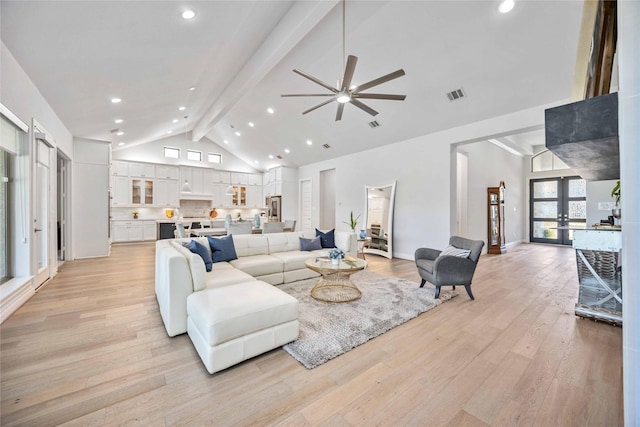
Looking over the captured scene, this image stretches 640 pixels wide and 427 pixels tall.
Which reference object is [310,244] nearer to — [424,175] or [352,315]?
[352,315]

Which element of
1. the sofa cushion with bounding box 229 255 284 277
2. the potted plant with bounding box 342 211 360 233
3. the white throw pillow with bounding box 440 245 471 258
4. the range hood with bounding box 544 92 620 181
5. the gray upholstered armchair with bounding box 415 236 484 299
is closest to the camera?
the range hood with bounding box 544 92 620 181

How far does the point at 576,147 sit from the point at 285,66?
4678 mm

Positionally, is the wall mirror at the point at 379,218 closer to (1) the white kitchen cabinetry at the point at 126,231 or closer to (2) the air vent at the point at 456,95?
(2) the air vent at the point at 456,95

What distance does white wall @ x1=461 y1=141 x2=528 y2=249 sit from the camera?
673cm

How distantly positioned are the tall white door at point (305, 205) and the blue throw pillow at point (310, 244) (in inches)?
192

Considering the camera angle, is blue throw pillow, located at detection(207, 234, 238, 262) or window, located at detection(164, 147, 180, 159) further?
window, located at detection(164, 147, 180, 159)

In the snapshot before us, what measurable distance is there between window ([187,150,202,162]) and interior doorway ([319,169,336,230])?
16.7ft

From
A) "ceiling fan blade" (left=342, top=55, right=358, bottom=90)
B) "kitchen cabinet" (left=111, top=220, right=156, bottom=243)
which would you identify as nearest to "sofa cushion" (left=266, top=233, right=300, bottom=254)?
"ceiling fan blade" (left=342, top=55, right=358, bottom=90)

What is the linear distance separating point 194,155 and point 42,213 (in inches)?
261

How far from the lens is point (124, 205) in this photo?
8477mm

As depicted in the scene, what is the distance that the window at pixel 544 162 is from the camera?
8.38 meters

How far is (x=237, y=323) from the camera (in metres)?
1.96

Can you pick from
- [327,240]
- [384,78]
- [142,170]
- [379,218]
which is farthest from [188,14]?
[142,170]

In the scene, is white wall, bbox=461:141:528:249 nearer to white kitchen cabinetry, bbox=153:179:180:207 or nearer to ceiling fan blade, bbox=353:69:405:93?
ceiling fan blade, bbox=353:69:405:93
